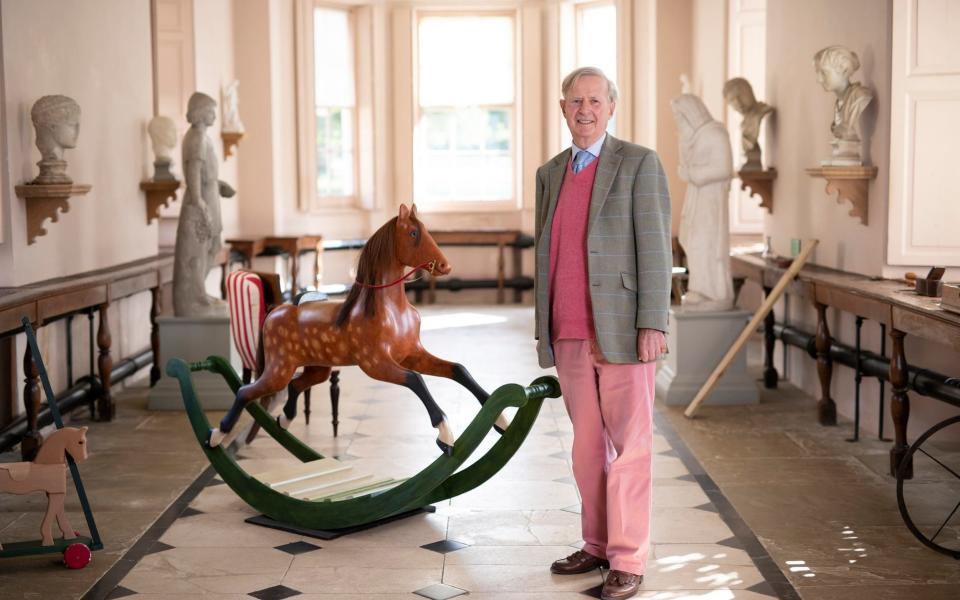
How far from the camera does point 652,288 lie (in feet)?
13.2

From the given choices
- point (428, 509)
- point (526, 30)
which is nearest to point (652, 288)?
point (428, 509)

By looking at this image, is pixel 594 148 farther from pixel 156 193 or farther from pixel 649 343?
pixel 156 193

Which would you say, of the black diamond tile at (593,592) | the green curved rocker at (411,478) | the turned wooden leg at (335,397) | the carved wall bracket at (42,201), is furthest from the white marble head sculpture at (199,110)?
the black diamond tile at (593,592)

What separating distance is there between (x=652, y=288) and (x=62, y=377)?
482 cm

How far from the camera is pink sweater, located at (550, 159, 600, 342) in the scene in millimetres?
4133

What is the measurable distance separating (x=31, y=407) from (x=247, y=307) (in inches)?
48.6

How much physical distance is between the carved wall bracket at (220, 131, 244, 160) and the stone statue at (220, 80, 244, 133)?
0.10ft

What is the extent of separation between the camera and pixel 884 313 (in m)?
5.89

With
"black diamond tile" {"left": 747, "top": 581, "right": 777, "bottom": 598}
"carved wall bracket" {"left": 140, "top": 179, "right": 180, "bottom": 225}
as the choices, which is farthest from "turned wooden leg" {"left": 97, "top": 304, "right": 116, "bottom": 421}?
"black diamond tile" {"left": 747, "top": 581, "right": 777, "bottom": 598}

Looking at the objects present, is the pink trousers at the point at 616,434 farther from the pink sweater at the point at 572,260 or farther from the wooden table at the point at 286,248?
the wooden table at the point at 286,248

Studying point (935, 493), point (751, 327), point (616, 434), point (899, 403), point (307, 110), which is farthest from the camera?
point (307, 110)

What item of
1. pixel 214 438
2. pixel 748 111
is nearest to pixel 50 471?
pixel 214 438

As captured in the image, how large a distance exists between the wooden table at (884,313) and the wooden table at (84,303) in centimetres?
425

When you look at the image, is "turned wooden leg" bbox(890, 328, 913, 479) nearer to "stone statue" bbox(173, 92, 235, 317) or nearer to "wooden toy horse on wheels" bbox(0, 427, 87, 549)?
"wooden toy horse on wheels" bbox(0, 427, 87, 549)
